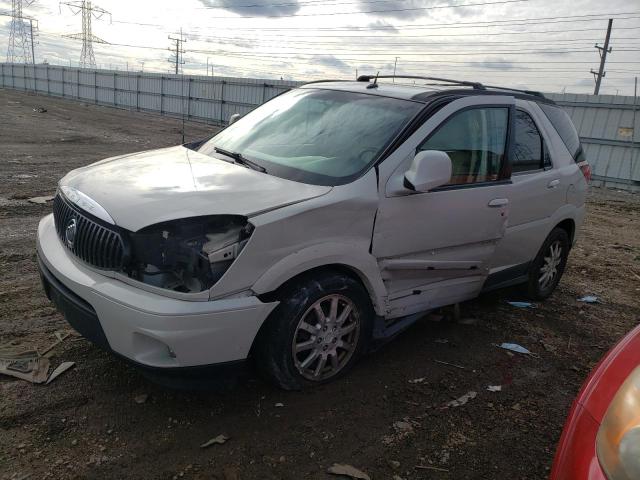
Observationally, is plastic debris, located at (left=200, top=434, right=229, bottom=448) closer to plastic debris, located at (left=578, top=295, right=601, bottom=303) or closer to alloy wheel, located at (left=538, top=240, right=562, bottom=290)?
alloy wheel, located at (left=538, top=240, right=562, bottom=290)

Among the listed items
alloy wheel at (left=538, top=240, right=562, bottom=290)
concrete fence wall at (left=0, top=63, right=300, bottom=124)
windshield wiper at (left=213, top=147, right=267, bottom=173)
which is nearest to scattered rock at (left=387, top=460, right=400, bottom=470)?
windshield wiper at (left=213, top=147, right=267, bottom=173)

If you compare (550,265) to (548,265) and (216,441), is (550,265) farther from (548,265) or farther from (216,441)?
(216,441)

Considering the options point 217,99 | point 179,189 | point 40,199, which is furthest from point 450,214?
point 217,99

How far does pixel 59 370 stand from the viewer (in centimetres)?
317

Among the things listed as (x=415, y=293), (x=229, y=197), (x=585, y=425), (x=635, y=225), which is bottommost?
(x=635, y=225)

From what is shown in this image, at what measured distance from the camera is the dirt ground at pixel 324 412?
2557mm

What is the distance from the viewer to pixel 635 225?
31.8 ft

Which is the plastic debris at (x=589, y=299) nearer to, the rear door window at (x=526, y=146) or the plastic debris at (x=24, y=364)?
the rear door window at (x=526, y=146)

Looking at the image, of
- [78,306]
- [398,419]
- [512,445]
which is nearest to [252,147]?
[78,306]

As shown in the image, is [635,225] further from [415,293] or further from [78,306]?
[78,306]

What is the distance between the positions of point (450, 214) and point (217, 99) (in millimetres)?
25939

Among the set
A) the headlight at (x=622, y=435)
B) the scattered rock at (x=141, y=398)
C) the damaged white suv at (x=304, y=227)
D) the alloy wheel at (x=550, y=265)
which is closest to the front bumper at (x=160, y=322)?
the damaged white suv at (x=304, y=227)

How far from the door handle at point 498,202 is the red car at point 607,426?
2.01m

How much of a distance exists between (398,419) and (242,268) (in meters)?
1.30
